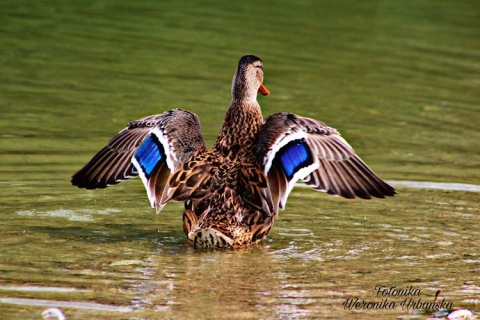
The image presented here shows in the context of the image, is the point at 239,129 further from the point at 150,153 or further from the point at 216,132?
the point at 216,132

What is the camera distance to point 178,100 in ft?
47.3

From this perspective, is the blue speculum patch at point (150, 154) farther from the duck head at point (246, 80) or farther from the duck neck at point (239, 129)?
the duck head at point (246, 80)

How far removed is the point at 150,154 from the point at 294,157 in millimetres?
1176

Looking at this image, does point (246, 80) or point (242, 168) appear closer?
point (242, 168)

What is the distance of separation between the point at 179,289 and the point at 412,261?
6.39 ft

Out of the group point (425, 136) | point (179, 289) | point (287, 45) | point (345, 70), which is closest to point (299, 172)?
point (179, 289)

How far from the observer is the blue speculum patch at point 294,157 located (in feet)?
28.1

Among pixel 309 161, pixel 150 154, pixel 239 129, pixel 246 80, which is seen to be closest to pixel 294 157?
pixel 309 161

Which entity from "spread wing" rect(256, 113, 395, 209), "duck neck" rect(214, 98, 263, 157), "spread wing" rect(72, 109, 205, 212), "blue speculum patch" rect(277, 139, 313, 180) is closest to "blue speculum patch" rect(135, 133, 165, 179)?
"spread wing" rect(72, 109, 205, 212)

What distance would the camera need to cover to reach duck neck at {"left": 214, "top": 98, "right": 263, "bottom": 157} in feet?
29.5

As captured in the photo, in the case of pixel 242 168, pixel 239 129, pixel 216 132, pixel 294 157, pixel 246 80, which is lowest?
pixel 216 132

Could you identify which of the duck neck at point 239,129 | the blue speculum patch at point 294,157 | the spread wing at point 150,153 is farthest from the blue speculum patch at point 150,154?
the blue speculum patch at point 294,157

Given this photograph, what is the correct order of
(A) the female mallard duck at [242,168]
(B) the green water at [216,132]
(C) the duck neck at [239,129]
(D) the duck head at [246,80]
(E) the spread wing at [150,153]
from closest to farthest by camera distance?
(B) the green water at [216,132]
(A) the female mallard duck at [242,168]
(E) the spread wing at [150,153]
(C) the duck neck at [239,129]
(D) the duck head at [246,80]

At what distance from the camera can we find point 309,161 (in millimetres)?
8672
